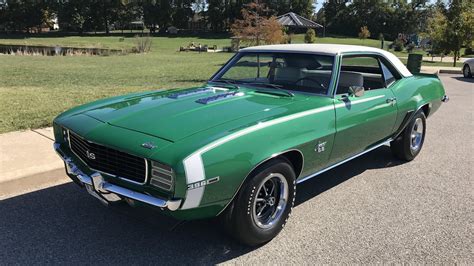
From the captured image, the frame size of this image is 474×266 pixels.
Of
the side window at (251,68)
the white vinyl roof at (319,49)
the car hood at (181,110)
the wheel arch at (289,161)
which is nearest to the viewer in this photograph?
the wheel arch at (289,161)

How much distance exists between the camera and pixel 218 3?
289ft

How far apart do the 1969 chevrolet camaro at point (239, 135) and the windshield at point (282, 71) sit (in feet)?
0.04

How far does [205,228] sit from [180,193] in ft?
3.46

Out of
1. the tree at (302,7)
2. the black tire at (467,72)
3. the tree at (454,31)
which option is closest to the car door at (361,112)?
the black tire at (467,72)

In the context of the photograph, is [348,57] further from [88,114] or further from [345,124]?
[88,114]

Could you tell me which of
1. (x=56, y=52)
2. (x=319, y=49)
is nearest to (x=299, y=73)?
(x=319, y=49)

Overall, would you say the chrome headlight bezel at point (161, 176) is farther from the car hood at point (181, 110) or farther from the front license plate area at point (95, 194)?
the front license plate area at point (95, 194)

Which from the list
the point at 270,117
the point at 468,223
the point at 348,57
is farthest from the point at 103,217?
the point at 468,223

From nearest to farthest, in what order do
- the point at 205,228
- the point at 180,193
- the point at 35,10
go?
1. the point at 180,193
2. the point at 205,228
3. the point at 35,10

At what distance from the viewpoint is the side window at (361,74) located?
15.0 feet

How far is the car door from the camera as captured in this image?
4.10 m

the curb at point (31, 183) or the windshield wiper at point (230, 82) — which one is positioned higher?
the windshield wiper at point (230, 82)

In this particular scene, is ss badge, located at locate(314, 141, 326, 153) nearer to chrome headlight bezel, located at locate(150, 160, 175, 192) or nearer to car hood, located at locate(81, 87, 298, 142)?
car hood, located at locate(81, 87, 298, 142)

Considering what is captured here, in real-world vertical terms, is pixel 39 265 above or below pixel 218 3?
below
